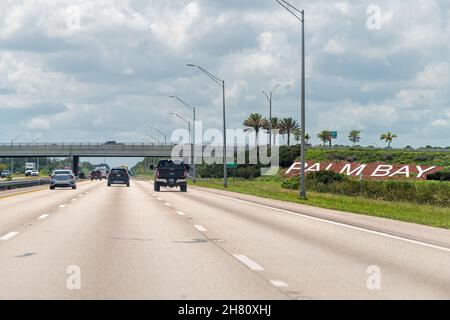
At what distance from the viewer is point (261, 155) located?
124 metres

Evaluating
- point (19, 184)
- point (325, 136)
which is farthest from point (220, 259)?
point (325, 136)

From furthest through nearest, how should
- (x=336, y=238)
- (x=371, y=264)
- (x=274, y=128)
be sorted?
(x=274, y=128), (x=336, y=238), (x=371, y=264)

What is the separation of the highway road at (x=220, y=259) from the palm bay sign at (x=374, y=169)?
78.4 metres

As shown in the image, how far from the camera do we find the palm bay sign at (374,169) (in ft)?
332

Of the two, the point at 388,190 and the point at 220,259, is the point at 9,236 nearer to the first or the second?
the point at 220,259

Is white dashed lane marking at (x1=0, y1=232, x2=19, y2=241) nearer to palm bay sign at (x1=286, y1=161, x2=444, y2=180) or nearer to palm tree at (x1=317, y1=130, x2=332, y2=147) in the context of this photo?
palm bay sign at (x1=286, y1=161, x2=444, y2=180)

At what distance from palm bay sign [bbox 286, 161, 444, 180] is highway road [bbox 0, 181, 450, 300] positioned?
78426mm

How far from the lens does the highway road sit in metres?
9.33

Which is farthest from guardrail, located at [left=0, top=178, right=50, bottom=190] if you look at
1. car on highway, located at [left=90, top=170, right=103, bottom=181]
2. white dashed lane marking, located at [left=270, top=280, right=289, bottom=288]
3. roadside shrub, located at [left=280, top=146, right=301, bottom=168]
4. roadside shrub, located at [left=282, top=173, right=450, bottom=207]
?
roadside shrub, located at [left=280, top=146, right=301, bottom=168]

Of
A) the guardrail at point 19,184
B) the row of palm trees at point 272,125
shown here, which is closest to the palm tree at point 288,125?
the row of palm trees at point 272,125

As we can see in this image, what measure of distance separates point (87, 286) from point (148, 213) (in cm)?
1551

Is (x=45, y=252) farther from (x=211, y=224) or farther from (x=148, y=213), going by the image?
(x=148, y=213)
